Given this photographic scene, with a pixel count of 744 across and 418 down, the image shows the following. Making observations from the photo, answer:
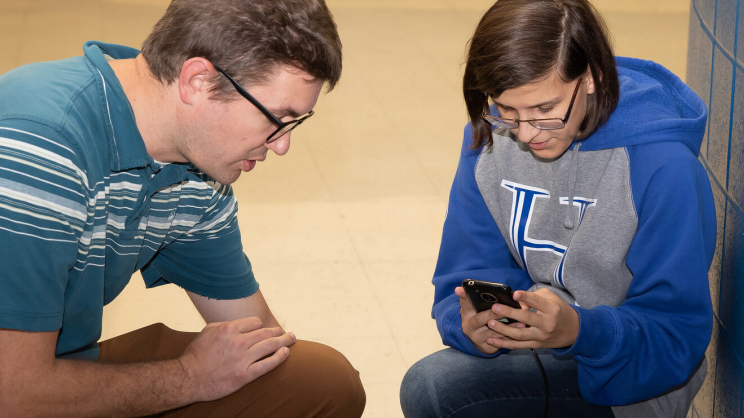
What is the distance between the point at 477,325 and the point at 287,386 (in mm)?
407

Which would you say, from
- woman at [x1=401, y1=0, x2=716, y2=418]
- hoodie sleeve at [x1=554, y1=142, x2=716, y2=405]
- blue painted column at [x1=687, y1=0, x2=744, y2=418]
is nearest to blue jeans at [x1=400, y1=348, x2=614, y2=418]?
woman at [x1=401, y1=0, x2=716, y2=418]

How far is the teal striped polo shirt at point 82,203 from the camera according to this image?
129 centimetres

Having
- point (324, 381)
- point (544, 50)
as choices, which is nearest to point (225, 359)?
point (324, 381)

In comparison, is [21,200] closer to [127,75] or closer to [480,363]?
[127,75]

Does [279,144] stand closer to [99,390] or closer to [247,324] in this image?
[247,324]

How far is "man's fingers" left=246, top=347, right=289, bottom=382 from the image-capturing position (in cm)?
161

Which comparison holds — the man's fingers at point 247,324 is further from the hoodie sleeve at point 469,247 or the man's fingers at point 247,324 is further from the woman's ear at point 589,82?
the woman's ear at point 589,82

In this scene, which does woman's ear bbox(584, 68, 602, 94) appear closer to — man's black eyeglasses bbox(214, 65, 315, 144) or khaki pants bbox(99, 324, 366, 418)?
man's black eyeglasses bbox(214, 65, 315, 144)

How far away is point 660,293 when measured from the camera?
1499mm

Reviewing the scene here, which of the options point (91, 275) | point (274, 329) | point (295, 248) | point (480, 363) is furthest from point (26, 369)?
point (295, 248)

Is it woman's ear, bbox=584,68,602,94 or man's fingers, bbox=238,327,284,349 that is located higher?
woman's ear, bbox=584,68,602,94

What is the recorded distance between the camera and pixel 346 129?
13.7 feet

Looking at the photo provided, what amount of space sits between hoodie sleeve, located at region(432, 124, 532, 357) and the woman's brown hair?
25cm

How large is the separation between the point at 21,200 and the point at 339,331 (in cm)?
149
